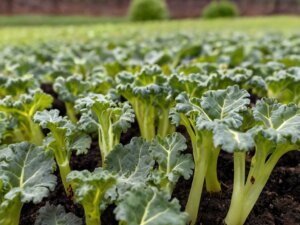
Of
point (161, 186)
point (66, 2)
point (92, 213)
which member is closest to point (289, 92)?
point (161, 186)

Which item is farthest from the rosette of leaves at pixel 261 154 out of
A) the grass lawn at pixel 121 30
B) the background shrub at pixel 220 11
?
the background shrub at pixel 220 11

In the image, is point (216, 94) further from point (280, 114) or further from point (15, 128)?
point (15, 128)

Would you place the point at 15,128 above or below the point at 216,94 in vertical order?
below

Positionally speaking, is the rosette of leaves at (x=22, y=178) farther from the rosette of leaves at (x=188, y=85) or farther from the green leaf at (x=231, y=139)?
the rosette of leaves at (x=188, y=85)

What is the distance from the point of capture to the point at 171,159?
1671 mm

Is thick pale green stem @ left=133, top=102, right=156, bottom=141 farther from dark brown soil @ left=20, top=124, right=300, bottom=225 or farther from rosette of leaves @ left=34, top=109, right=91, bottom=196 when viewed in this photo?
rosette of leaves @ left=34, top=109, right=91, bottom=196

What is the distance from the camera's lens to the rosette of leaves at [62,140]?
5.90ft

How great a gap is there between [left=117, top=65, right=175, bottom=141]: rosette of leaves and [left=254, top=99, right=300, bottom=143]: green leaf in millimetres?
529

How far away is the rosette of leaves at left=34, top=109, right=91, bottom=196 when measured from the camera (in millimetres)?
1798

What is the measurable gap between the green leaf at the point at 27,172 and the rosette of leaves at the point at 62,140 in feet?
0.30

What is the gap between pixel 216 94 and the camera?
1.76 metres

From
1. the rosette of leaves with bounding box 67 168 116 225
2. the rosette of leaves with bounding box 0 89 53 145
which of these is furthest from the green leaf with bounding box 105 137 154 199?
the rosette of leaves with bounding box 0 89 53 145

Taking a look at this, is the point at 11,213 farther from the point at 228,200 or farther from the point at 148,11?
the point at 148,11

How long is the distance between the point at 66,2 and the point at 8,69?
25876 millimetres
